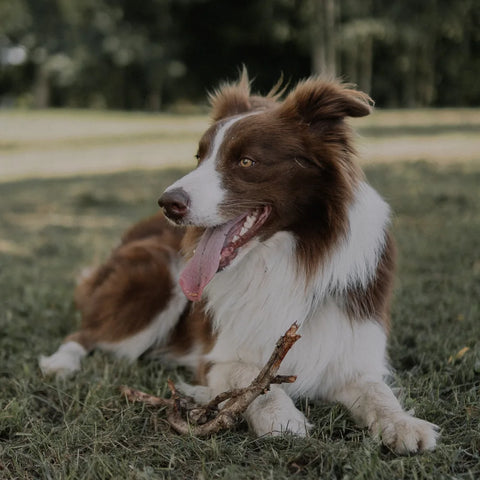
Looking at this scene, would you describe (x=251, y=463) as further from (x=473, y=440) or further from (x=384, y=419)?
(x=473, y=440)

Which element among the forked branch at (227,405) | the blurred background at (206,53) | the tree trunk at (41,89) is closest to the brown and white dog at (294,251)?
the forked branch at (227,405)

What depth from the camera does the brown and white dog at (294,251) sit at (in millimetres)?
3070

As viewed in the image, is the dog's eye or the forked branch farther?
the dog's eye

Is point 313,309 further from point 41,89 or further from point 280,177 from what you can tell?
point 41,89

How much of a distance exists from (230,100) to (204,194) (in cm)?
103

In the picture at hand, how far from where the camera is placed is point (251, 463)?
2.56 meters

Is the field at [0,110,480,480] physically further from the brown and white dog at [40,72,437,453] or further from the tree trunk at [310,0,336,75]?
the tree trunk at [310,0,336,75]

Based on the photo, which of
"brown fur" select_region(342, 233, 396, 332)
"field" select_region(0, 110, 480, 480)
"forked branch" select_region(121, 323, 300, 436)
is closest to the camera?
"field" select_region(0, 110, 480, 480)

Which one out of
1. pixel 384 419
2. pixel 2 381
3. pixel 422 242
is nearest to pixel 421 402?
pixel 384 419

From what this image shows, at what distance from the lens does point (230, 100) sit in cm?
379

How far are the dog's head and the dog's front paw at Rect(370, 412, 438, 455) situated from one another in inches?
35.5

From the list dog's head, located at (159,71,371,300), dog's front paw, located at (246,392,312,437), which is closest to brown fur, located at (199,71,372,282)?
dog's head, located at (159,71,371,300)

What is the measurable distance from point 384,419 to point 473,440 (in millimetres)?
367

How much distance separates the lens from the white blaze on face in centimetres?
293
